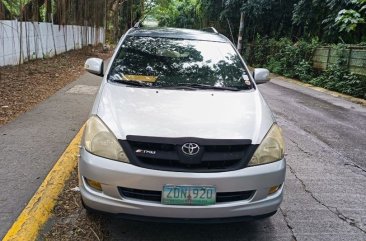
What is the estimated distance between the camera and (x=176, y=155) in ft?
9.75

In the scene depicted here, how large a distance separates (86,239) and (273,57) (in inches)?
754

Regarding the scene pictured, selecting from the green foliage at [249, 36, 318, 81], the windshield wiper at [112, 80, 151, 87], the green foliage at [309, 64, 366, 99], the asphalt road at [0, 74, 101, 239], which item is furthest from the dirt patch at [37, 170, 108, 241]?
the green foliage at [249, 36, 318, 81]

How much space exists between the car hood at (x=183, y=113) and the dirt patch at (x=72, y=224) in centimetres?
91

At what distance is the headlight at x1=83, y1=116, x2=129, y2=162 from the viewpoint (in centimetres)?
300

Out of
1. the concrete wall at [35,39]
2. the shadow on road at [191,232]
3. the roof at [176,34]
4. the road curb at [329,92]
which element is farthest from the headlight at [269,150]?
the concrete wall at [35,39]

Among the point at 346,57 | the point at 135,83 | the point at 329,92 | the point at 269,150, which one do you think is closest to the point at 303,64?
the point at 346,57

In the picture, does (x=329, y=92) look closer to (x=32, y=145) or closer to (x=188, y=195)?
(x=32, y=145)

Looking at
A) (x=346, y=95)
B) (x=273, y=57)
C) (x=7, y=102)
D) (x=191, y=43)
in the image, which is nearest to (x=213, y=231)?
(x=191, y=43)

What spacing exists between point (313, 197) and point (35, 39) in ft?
41.4

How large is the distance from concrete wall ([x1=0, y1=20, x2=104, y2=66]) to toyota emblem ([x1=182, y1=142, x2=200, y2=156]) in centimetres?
944

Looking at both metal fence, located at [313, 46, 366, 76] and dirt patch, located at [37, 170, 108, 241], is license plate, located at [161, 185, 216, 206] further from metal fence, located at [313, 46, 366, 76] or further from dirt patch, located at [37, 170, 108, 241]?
metal fence, located at [313, 46, 366, 76]

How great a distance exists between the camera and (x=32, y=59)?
46.0ft

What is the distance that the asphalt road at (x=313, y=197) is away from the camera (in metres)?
3.49

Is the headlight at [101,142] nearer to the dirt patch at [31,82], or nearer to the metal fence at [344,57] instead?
the dirt patch at [31,82]
